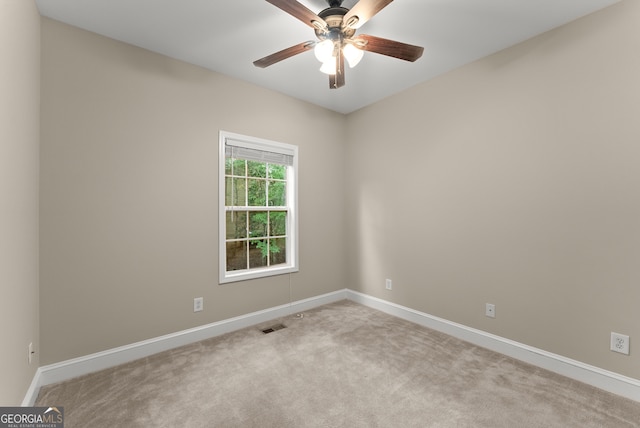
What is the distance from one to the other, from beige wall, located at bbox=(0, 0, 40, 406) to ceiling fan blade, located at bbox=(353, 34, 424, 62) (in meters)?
1.92

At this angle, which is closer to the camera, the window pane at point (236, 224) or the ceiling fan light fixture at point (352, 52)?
the ceiling fan light fixture at point (352, 52)

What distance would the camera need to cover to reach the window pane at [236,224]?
308 centimetres

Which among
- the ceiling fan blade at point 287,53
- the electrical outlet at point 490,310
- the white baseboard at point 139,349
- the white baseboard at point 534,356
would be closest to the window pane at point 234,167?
the ceiling fan blade at point 287,53

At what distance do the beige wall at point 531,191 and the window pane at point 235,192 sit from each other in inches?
70.7

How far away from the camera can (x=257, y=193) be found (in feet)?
10.9

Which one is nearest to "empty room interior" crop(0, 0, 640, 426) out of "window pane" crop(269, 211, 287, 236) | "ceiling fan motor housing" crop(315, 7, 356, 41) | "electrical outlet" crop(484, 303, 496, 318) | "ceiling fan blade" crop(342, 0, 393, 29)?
"electrical outlet" crop(484, 303, 496, 318)

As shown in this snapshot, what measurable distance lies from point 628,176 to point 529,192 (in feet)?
1.87

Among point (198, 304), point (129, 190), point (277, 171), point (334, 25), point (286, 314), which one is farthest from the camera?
point (277, 171)

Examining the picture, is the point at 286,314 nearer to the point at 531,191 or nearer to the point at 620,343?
the point at 531,191

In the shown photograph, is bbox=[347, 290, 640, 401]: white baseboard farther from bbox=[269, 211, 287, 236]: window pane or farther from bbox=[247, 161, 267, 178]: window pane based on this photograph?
bbox=[247, 161, 267, 178]: window pane

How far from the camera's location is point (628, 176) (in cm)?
192

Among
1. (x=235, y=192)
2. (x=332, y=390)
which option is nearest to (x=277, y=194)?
(x=235, y=192)

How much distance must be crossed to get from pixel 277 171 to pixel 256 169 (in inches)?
11.4

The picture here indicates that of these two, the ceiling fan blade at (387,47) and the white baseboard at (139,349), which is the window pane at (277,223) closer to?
the white baseboard at (139,349)
